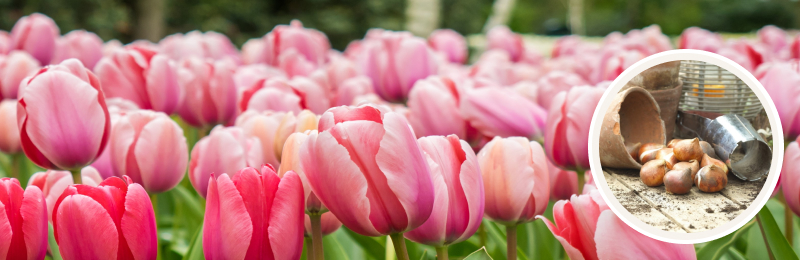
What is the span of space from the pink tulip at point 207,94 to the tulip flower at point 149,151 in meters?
0.41

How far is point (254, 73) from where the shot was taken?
1603 mm

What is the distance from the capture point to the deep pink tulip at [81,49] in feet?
6.57

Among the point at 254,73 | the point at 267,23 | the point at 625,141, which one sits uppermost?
the point at 625,141

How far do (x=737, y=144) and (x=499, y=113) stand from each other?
0.57m

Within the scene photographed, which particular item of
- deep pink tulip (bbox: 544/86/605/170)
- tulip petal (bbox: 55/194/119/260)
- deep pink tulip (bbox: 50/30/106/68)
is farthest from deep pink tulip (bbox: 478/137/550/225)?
deep pink tulip (bbox: 50/30/106/68)

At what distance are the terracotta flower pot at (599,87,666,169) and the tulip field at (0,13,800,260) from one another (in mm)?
65

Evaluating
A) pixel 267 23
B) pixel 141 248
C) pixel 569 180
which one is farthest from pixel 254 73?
pixel 267 23

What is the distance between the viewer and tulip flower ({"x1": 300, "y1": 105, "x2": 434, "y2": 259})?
620 mm

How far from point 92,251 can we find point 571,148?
64 centimetres

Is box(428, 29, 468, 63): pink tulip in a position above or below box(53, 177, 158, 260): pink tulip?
below

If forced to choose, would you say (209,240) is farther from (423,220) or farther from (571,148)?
(571,148)

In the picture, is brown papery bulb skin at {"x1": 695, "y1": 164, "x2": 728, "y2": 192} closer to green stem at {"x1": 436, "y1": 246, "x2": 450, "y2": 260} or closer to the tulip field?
the tulip field

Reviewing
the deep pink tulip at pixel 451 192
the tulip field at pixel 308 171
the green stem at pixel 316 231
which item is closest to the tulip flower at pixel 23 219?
the tulip field at pixel 308 171

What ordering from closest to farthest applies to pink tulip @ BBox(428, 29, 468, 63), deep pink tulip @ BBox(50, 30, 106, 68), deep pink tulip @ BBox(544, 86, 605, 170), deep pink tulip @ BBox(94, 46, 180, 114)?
deep pink tulip @ BBox(544, 86, 605, 170), deep pink tulip @ BBox(94, 46, 180, 114), deep pink tulip @ BBox(50, 30, 106, 68), pink tulip @ BBox(428, 29, 468, 63)
